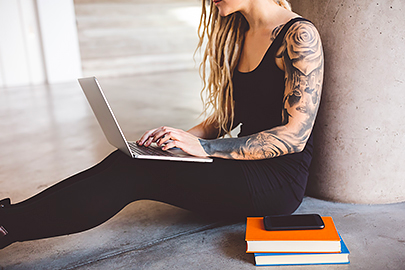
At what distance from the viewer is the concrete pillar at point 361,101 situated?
5.66 ft

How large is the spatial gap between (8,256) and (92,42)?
755 cm

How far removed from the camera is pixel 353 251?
4.92ft

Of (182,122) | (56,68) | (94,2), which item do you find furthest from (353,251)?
(94,2)

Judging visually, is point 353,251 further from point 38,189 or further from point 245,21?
point 38,189

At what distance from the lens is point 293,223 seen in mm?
1396

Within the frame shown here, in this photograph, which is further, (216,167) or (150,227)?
(150,227)

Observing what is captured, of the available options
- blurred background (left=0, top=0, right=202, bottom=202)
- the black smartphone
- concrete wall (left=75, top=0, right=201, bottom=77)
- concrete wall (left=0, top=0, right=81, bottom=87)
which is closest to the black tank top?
the black smartphone

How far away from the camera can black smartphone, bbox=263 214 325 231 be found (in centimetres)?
137

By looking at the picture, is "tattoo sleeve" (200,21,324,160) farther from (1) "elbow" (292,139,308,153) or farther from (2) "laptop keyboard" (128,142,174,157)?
(2) "laptop keyboard" (128,142,174,157)

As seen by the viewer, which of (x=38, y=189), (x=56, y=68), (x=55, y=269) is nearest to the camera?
(x=55, y=269)

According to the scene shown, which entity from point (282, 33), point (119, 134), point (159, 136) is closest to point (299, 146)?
point (282, 33)

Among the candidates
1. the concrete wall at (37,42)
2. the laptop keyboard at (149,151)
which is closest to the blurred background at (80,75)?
the concrete wall at (37,42)

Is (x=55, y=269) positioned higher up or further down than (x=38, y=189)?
higher up

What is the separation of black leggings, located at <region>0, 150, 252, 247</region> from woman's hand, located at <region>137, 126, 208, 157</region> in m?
0.06
